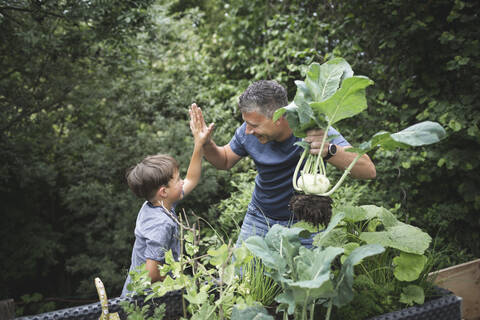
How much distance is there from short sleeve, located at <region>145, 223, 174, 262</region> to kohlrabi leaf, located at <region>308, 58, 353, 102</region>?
101 centimetres

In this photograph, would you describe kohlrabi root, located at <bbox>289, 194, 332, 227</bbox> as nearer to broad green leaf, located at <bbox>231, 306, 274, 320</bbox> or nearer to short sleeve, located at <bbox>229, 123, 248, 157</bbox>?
broad green leaf, located at <bbox>231, 306, 274, 320</bbox>

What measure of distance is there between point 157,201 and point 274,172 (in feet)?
2.32

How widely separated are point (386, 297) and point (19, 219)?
4.16 meters

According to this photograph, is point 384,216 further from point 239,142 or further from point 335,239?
point 239,142

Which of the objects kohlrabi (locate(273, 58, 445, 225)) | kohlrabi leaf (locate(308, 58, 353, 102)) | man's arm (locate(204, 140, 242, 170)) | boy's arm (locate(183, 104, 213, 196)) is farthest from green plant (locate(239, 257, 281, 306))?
man's arm (locate(204, 140, 242, 170))

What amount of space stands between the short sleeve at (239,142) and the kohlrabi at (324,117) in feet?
3.23

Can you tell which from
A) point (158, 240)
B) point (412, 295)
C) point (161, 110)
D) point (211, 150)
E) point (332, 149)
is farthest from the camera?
point (161, 110)

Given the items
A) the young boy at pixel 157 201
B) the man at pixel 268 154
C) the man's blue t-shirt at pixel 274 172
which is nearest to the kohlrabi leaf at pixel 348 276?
the man at pixel 268 154

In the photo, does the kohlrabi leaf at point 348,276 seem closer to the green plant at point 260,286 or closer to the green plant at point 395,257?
the green plant at point 395,257

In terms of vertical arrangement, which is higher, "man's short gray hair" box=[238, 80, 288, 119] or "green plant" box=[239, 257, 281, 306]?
"man's short gray hair" box=[238, 80, 288, 119]

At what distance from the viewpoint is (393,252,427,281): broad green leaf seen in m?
1.25

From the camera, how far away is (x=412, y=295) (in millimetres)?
1229

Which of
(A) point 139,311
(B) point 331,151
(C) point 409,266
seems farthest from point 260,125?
(A) point 139,311

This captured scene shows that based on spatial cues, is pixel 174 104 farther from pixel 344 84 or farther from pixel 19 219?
pixel 344 84
